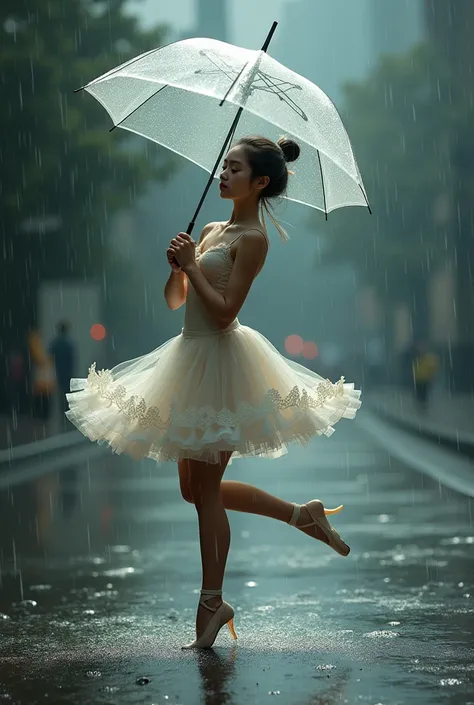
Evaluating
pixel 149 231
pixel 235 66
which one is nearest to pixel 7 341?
pixel 235 66

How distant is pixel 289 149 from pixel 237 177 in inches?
13.7

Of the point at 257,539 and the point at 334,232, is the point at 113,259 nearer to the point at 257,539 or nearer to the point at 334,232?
the point at 334,232

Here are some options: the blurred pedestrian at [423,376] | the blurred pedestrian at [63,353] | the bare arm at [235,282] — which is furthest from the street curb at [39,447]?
the bare arm at [235,282]

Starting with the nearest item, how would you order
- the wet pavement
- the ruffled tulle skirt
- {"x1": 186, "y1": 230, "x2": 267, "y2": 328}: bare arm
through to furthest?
the wet pavement < the ruffled tulle skirt < {"x1": 186, "y1": 230, "x2": 267, "y2": 328}: bare arm

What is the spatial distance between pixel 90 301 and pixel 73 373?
3309mm

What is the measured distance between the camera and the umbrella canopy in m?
6.33

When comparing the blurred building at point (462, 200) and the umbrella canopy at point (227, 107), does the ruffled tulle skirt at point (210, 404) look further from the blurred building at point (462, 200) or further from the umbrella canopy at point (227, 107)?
the blurred building at point (462, 200)

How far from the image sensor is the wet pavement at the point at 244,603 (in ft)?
17.2

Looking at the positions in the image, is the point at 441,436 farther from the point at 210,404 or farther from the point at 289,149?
the point at 210,404

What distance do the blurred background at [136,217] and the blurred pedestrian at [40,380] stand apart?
5 centimetres

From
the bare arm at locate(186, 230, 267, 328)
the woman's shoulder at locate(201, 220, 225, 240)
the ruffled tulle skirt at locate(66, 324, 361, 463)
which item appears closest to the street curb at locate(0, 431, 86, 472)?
the woman's shoulder at locate(201, 220, 225, 240)

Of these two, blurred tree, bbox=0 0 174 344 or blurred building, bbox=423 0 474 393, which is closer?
blurred tree, bbox=0 0 174 344

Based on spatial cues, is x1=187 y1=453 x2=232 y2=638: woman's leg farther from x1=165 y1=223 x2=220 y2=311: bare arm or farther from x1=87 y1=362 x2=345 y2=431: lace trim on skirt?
x1=165 y1=223 x2=220 y2=311: bare arm

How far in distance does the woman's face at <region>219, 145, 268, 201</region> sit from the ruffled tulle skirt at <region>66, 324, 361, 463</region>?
585 mm
